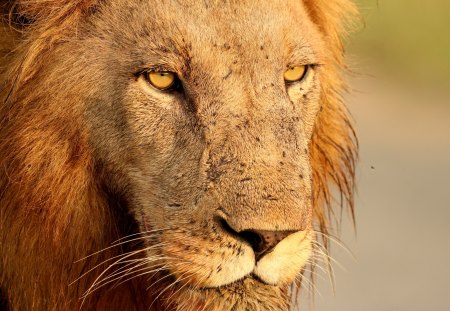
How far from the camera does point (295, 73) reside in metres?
5.17

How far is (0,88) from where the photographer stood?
16.5 ft

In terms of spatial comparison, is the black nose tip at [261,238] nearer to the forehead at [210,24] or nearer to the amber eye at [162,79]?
the amber eye at [162,79]

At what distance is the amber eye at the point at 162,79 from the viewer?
488 cm

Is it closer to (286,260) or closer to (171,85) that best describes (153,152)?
(171,85)

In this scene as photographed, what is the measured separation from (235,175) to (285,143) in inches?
10.1

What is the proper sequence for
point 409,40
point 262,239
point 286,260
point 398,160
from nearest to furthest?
point 262,239, point 286,260, point 398,160, point 409,40

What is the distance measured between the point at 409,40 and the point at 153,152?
8124 millimetres

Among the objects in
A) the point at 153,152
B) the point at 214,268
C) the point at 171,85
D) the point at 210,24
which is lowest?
the point at 214,268

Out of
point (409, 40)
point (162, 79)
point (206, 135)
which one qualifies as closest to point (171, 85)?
point (162, 79)

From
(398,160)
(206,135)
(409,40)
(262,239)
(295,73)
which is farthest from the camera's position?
(409,40)

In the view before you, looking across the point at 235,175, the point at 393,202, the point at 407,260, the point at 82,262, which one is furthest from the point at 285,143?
the point at 393,202

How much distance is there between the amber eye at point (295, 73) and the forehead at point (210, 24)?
9 centimetres

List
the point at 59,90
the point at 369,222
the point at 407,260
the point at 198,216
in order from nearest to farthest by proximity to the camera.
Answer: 1. the point at 198,216
2. the point at 59,90
3. the point at 407,260
4. the point at 369,222

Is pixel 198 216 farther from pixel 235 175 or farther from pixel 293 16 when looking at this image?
pixel 293 16
